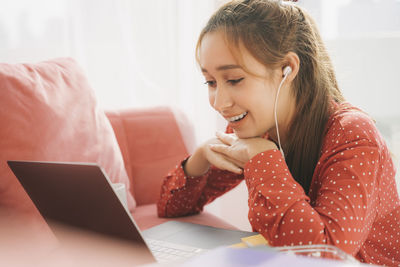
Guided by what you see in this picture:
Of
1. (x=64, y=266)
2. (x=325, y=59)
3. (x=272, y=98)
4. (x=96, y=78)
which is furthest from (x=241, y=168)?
(x=96, y=78)

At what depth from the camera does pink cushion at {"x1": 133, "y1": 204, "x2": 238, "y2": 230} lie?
1.22 metres

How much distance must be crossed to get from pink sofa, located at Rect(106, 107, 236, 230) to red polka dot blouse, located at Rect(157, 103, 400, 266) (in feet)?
1.88

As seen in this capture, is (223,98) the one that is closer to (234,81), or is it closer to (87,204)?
(234,81)

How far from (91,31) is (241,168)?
991mm

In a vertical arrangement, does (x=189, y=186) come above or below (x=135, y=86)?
below

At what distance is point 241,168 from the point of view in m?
1.11

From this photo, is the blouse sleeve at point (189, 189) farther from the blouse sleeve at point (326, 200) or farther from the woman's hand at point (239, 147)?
the blouse sleeve at point (326, 200)

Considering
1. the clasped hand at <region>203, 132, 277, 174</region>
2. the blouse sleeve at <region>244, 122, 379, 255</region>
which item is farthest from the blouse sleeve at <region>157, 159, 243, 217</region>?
the blouse sleeve at <region>244, 122, 379, 255</region>

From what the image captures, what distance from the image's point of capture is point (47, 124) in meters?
1.11

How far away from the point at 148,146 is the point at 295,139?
22.7 inches

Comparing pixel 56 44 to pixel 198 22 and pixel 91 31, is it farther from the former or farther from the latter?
pixel 198 22

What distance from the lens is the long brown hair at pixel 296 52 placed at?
3.22 feet

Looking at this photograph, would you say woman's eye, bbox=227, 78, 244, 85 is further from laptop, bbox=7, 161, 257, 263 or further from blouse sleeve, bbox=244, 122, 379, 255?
laptop, bbox=7, 161, 257, 263

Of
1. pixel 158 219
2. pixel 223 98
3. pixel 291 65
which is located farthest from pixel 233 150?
pixel 158 219
